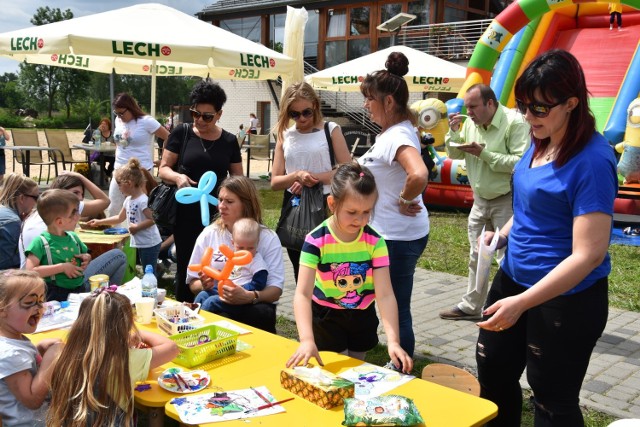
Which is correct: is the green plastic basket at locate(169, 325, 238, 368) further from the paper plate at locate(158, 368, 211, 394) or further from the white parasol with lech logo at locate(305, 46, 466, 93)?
the white parasol with lech logo at locate(305, 46, 466, 93)

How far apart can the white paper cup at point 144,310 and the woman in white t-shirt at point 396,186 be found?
1320 mm

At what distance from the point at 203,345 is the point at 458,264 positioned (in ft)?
17.2

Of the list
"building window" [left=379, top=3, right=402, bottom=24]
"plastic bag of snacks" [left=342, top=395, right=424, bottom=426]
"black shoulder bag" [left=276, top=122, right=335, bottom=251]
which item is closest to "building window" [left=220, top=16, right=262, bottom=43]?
"building window" [left=379, top=3, right=402, bottom=24]

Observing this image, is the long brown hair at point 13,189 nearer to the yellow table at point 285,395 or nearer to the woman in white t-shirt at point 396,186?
the yellow table at point 285,395

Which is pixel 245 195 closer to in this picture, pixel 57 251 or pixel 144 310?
pixel 144 310

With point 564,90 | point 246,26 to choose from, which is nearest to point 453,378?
point 564,90

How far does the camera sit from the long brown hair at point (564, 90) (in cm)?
212

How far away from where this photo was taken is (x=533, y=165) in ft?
7.66

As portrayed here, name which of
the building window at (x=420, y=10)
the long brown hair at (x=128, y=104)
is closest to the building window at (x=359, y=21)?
the building window at (x=420, y=10)

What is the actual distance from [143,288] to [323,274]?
1043 millimetres

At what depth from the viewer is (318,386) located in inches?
84.1

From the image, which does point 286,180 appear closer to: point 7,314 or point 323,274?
point 323,274

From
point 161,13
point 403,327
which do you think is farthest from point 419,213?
point 161,13

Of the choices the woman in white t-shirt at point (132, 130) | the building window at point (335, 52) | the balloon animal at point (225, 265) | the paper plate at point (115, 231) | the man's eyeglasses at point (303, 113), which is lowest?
the paper plate at point (115, 231)
